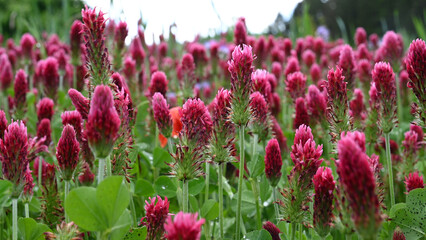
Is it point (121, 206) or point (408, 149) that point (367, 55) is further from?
point (121, 206)

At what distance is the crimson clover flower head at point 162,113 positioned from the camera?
1738mm

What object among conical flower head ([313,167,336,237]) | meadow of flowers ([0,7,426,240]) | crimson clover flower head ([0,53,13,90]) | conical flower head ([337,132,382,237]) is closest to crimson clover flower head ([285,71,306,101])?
meadow of flowers ([0,7,426,240])

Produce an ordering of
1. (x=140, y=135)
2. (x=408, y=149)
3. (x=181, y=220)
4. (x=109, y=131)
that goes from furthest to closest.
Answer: (x=140, y=135) < (x=408, y=149) < (x=109, y=131) < (x=181, y=220)

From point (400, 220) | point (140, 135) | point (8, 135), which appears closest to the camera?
point (8, 135)

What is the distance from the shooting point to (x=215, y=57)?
162 inches

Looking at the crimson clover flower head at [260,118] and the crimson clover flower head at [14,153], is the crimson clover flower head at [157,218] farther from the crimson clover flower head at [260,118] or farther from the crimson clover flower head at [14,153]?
the crimson clover flower head at [260,118]

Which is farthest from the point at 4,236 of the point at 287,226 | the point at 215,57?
the point at 215,57

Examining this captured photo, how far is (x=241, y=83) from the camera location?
1.50 metres

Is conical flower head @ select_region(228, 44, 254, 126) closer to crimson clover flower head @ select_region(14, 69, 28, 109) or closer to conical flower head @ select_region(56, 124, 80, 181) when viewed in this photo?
conical flower head @ select_region(56, 124, 80, 181)

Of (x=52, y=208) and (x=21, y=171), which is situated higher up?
(x=21, y=171)

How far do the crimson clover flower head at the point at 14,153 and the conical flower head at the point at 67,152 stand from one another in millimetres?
133

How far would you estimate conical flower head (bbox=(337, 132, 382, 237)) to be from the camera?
95cm

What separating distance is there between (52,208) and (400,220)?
1351 millimetres

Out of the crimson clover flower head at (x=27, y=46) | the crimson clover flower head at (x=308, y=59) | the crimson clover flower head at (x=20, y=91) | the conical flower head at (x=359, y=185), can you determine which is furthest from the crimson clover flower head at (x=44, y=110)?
the crimson clover flower head at (x=308, y=59)
